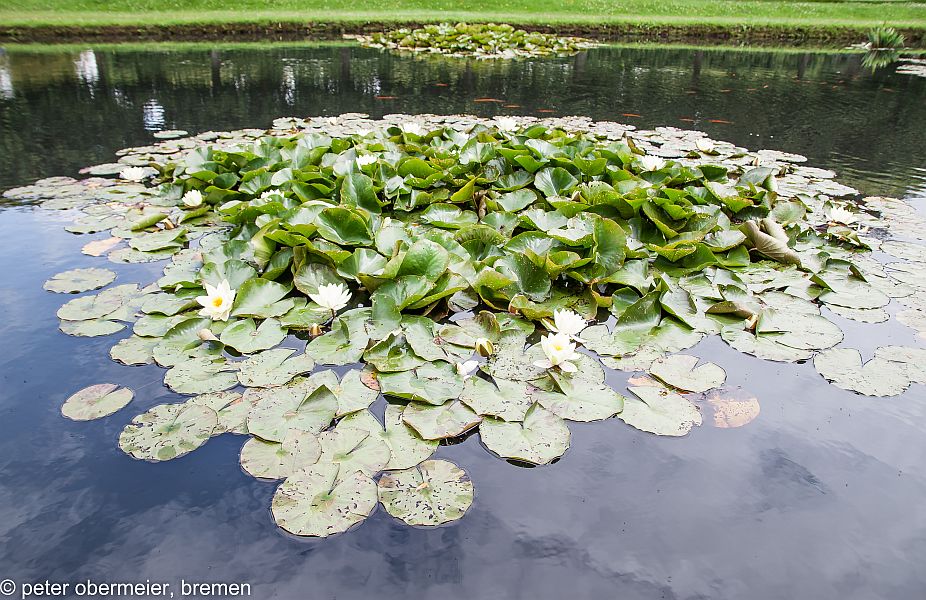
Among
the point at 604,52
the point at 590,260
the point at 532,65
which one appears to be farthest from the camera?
the point at 604,52

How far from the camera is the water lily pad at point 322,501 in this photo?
170 centimetres

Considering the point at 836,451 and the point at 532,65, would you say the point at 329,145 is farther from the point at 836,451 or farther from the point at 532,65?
the point at 532,65

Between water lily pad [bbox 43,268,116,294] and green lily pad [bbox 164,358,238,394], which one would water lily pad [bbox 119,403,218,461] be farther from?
water lily pad [bbox 43,268,116,294]

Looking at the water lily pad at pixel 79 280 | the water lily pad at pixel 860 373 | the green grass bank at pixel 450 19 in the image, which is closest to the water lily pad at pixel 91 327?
the water lily pad at pixel 79 280

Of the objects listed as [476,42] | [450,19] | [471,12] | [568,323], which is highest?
[471,12]

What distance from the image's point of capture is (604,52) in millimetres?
15586

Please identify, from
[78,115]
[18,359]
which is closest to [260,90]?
[78,115]

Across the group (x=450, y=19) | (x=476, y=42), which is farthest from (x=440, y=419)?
(x=450, y=19)

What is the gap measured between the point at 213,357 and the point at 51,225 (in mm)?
2572

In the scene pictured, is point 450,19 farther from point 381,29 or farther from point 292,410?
point 292,410

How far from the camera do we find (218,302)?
8.82 feet

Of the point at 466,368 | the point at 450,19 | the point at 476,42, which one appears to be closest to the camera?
the point at 466,368

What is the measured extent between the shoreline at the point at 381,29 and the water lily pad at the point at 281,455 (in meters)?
16.9

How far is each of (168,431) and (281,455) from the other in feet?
1.58
